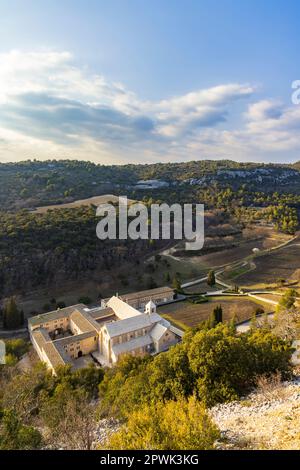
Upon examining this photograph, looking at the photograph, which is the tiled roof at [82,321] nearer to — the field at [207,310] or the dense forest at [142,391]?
the field at [207,310]

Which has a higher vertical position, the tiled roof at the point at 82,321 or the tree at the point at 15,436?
the tree at the point at 15,436

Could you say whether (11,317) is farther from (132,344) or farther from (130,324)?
(132,344)

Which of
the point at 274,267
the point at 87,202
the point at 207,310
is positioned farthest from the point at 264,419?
the point at 87,202

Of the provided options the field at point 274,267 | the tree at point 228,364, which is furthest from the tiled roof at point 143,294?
the tree at point 228,364

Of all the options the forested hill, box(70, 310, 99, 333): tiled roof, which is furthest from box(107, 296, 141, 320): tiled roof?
the forested hill

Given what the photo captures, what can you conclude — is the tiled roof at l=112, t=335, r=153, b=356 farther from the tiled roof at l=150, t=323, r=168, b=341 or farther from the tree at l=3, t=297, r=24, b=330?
the tree at l=3, t=297, r=24, b=330

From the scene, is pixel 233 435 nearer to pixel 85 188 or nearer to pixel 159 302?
pixel 159 302

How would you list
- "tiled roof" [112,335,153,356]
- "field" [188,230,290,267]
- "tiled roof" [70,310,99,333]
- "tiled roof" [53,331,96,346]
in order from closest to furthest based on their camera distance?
"tiled roof" [112,335,153,356] → "tiled roof" [53,331,96,346] → "tiled roof" [70,310,99,333] → "field" [188,230,290,267]
